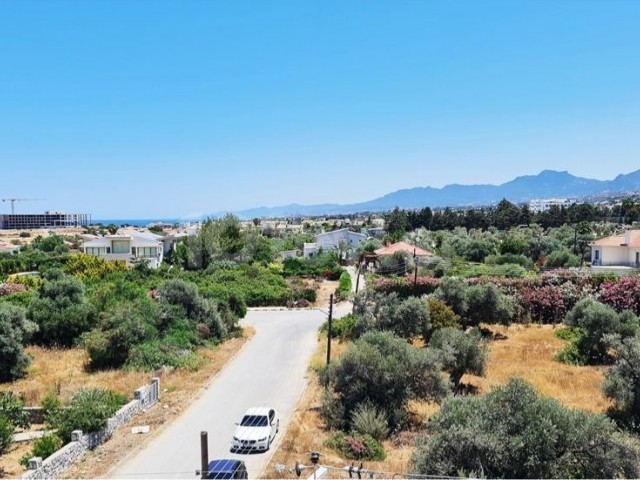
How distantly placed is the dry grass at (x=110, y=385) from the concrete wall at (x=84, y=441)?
0.75 feet

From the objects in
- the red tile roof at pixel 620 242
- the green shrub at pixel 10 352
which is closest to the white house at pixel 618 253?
the red tile roof at pixel 620 242

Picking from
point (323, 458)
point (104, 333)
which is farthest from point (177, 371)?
point (323, 458)

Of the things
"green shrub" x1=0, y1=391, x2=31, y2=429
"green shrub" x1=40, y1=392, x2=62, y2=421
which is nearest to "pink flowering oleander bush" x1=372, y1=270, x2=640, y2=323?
"green shrub" x1=40, y1=392, x2=62, y2=421

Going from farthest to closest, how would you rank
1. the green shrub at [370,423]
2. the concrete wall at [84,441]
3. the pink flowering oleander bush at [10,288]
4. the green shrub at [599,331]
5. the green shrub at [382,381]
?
the pink flowering oleander bush at [10,288] → the green shrub at [599,331] → the green shrub at [382,381] → the green shrub at [370,423] → the concrete wall at [84,441]

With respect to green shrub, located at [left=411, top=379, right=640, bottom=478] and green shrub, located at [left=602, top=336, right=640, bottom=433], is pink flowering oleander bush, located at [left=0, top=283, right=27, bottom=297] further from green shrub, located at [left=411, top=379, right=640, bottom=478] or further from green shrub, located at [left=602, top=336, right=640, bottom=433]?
green shrub, located at [left=602, top=336, right=640, bottom=433]

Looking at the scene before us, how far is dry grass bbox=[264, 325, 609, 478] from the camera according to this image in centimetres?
1590

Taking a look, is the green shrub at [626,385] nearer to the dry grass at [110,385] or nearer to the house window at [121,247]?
the dry grass at [110,385]

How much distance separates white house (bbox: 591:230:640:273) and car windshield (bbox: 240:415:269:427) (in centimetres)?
4253

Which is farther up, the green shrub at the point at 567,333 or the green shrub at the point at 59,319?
the green shrub at the point at 59,319

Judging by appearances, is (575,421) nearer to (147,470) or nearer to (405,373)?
(405,373)

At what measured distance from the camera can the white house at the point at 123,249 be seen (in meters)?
66.1

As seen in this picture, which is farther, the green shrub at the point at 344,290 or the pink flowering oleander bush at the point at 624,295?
the green shrub at the point at 344,290

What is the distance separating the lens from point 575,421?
39.5 ft

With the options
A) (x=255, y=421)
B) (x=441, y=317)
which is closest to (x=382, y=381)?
(x=255, y=421)
